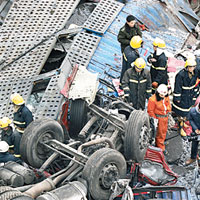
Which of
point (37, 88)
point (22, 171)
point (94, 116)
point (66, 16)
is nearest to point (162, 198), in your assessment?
point (94, 116)

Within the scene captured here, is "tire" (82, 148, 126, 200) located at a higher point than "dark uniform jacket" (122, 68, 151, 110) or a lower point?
lower

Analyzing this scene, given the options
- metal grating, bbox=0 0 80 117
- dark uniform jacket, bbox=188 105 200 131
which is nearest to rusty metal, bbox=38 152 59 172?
metal grating, bbox=0 0 80 117

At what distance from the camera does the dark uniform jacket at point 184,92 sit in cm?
832

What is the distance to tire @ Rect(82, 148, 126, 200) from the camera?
598 cm

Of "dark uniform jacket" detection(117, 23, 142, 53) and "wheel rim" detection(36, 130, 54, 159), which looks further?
"dark uniform jacket" detection(117, 23, 142, 53)

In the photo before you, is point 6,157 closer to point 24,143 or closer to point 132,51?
point 24,143

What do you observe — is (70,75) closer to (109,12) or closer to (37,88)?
(37,88)

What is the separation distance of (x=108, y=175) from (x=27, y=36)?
5.05 meters

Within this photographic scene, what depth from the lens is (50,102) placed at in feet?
28.7

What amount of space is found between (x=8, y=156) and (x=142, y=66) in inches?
115

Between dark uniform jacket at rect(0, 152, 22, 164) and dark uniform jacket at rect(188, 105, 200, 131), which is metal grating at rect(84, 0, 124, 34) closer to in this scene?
dark uniform jacket at rect(188, 105, 200, 131)

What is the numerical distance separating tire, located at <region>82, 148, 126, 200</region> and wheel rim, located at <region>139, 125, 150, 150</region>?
0.67 meters

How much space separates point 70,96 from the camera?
7.37m

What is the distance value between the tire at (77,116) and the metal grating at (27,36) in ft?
5.26
